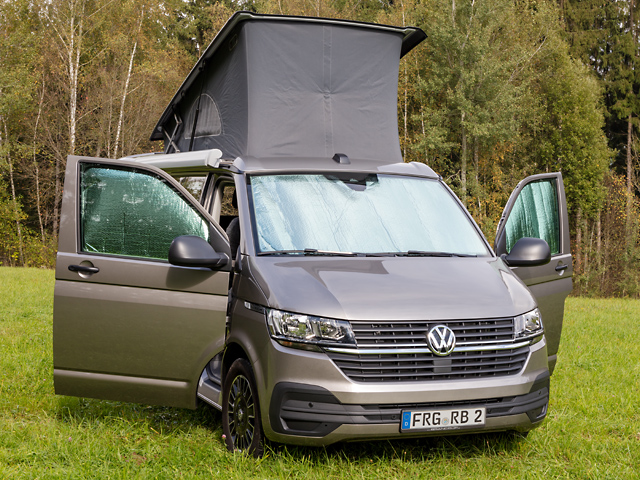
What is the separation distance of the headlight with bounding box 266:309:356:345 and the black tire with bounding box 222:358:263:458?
1.28ft

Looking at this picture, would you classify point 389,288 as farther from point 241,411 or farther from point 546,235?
point 546,235

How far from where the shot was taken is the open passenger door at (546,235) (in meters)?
5.65

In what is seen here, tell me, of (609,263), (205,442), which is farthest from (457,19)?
(205,442)

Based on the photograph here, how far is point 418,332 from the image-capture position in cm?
395

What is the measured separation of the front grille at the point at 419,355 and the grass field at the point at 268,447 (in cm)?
69

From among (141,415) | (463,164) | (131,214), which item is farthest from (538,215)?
(463,164)

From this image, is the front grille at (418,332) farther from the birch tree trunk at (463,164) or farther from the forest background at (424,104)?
the birch tree trunk at (463,164)

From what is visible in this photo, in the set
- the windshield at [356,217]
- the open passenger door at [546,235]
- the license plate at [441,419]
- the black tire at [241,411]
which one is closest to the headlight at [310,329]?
the black tire at [241,411]

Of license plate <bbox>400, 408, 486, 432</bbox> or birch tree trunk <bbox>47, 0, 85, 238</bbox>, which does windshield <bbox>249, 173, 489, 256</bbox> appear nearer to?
license plate <bbox>400, 408, 486, 432</bbox>

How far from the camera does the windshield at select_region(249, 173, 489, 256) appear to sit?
4.69 metres

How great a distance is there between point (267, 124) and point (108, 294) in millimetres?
2158

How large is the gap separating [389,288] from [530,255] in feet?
4.68

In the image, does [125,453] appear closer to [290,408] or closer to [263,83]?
[290,408]

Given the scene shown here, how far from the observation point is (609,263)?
114 feet
